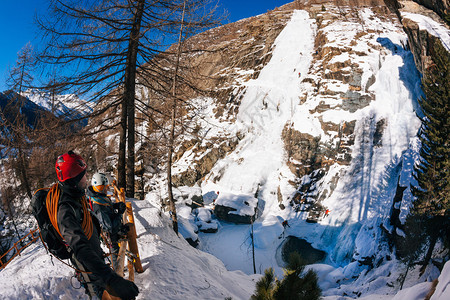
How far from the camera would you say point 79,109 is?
697cm

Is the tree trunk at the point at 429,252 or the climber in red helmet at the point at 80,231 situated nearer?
the climber in red helmet at the point at 80,231

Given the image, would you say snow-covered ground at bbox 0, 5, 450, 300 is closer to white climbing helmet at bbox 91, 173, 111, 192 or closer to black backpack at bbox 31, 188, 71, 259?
white climbing helmet at bbox 91, 173, 111, 192

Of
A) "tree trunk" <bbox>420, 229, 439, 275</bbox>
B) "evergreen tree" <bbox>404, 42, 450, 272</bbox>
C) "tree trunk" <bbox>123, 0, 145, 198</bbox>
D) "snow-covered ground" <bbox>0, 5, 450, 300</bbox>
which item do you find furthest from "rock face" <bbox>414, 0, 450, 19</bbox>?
"tree trunk" <bbox>123, 0, 145, 198</bbox>

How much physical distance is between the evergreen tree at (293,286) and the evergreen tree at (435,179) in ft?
47.4

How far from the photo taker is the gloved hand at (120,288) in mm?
1577

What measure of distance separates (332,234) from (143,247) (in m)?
24.2

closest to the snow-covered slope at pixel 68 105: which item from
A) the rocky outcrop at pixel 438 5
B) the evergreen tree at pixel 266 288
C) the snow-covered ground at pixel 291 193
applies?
the snow-covered ground at pixel 291 193

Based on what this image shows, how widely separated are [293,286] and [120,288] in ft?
7.27

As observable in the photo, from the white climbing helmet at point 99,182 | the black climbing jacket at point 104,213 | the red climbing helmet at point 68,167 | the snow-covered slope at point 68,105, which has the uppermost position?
the snow-covered slope at point 68,105

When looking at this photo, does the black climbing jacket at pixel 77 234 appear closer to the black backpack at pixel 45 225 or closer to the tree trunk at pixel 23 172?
the black backpack at pixel 45 225

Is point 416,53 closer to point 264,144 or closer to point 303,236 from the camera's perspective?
point 264,144

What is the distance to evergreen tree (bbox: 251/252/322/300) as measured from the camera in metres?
2.89

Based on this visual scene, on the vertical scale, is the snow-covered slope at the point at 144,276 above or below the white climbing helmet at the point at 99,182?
below

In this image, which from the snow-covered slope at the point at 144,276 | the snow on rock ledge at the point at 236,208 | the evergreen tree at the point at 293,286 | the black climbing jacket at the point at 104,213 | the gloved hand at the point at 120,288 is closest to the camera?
the gloved hand at the point at 120,288
